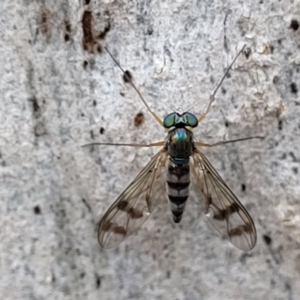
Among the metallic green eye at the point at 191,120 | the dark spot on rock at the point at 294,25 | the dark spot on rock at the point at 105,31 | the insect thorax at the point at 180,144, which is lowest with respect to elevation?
the insect thorax at the point at 180,144

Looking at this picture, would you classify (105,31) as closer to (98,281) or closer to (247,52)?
(247,52)

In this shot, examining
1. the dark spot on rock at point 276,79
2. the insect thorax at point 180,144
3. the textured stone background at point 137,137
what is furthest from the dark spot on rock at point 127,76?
the dark spot on rock at point 276,79

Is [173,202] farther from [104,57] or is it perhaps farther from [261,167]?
[104,57]

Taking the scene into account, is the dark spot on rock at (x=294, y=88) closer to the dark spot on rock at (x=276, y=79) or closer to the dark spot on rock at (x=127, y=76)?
the dark spot on rock at (x=276, y=79)

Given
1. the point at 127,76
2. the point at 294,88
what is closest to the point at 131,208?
the point at 127,76

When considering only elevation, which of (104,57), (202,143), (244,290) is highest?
(104,57)

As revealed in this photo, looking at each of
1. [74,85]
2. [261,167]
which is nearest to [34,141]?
[74,85]
